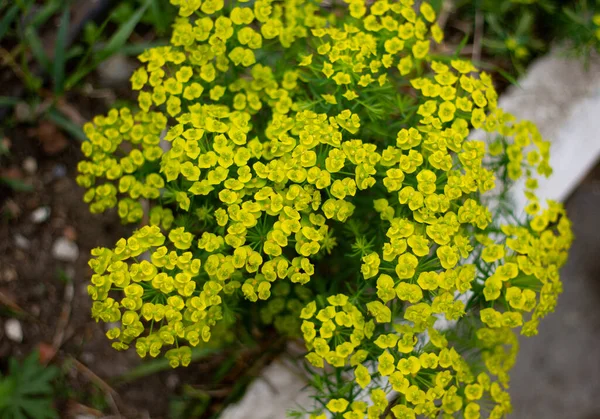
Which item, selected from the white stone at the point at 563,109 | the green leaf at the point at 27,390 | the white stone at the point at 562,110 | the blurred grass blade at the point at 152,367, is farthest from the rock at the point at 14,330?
the white stone at the point at 563,109

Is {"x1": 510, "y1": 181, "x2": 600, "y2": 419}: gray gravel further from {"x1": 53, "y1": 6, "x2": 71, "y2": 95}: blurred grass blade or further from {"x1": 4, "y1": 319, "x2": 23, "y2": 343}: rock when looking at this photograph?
{"x1": 53, "y1": 6, "x2": 71, "y2": 95}: blurred grass blade

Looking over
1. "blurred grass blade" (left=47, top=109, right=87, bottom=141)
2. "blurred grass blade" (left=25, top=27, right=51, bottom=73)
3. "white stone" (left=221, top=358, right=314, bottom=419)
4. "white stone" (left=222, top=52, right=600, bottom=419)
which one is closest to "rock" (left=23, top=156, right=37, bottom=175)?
A: "blurred grass blade" (left=47, top=109, right=87, bottom=141)

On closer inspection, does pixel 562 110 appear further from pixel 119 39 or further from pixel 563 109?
pixel 119 39

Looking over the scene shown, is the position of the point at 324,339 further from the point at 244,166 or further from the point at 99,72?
the point at 99,72

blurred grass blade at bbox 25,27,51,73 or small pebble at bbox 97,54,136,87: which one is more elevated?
blurred grass blade at bbox 25,27,51,73

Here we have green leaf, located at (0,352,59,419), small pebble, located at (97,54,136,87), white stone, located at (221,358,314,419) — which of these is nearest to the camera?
green leaf, located at (0,352,59,419)

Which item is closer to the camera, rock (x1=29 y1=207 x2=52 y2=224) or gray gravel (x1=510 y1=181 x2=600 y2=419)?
rock (x1=29 y1=207 x2=52 y2=224)

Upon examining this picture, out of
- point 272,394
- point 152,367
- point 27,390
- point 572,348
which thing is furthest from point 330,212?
point 572,348
